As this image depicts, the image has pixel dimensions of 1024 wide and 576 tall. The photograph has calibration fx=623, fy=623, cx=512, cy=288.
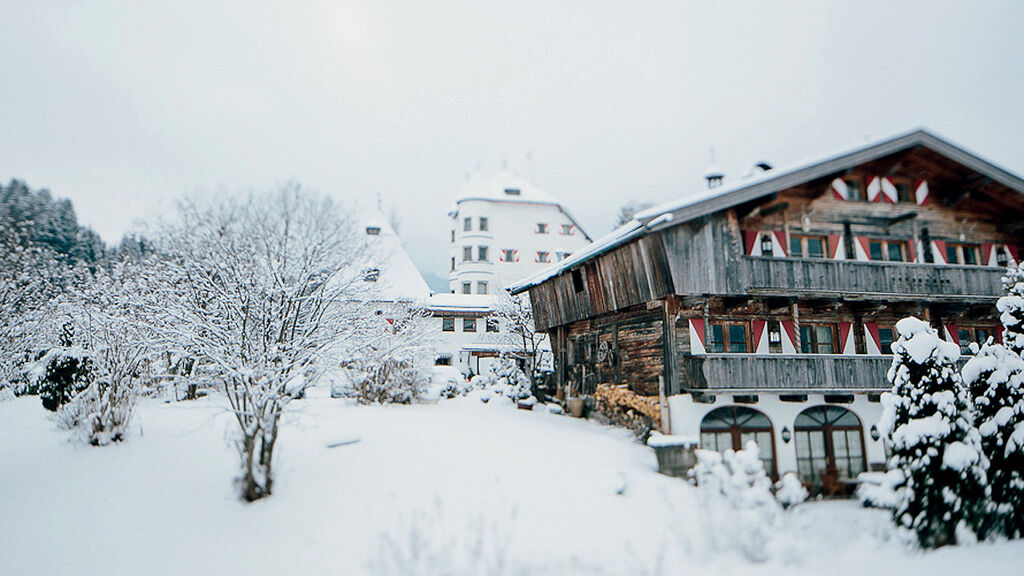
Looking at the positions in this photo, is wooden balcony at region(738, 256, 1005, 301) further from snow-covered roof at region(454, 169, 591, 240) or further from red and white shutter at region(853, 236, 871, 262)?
snow-covered roof at region(454, 169, 591, 240)

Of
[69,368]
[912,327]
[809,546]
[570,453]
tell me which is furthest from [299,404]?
[912,327]

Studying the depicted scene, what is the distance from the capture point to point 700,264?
56.6ft

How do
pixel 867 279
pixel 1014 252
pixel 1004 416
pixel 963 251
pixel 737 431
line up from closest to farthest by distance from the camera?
pixel 1004 416
pixel 737 431
pixel 867 279
pixel 963 251
pixel 1014 252

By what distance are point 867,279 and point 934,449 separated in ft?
29.4

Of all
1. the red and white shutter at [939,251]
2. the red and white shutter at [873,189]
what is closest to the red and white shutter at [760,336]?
the red and white shutter at [873,189]

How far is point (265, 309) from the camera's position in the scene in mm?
13695

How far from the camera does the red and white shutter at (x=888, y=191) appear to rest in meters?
20.5

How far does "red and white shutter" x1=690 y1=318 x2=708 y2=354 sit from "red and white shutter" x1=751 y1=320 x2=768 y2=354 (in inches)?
79.2

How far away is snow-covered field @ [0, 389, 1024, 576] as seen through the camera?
953 cm

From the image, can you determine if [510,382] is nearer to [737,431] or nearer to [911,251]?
[737,431]

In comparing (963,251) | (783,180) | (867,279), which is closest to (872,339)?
(867,279)

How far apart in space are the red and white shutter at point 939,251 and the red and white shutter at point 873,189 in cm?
258

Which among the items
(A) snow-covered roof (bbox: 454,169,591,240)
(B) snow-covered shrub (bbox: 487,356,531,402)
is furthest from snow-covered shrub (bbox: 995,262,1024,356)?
(A) snow-covered roof (bbox: 454,169,591,240)

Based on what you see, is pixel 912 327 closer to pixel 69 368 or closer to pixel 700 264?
pixel 700 264
